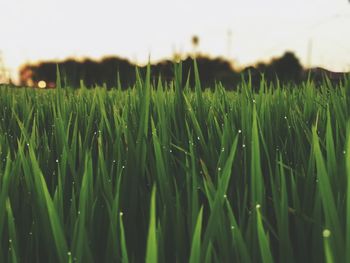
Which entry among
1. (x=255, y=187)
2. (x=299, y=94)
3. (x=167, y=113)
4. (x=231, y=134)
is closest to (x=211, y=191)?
(x=255, y=187)

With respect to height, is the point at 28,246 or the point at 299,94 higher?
the point at 299,94

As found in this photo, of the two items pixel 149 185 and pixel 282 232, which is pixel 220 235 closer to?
pixel 282 232

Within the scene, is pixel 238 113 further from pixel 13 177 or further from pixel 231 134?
pixel 13 177

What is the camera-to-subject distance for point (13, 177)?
84 centimetres

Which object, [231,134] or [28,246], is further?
[231,134]

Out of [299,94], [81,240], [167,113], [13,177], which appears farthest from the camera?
[299,94]

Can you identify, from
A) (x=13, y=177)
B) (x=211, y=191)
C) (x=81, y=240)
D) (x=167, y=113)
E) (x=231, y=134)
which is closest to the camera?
(x=81, y=240)

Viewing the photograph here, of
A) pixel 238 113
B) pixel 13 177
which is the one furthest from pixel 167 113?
pixel 13 177

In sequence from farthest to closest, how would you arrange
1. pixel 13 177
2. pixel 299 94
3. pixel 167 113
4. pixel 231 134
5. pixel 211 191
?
1. pixel 299 94
2. pixel 167 113
3. pixel 231 134
4. pixel 13 177
5. pixel 211 191

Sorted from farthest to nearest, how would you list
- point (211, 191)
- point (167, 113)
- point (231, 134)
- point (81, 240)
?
point (167, 113), point (231, 134), point (211, 191), point (81, 240)

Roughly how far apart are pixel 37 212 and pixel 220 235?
11.5 inches

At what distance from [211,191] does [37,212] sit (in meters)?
0.27

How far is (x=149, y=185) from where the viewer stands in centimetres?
88

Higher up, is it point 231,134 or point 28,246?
point 231,134
